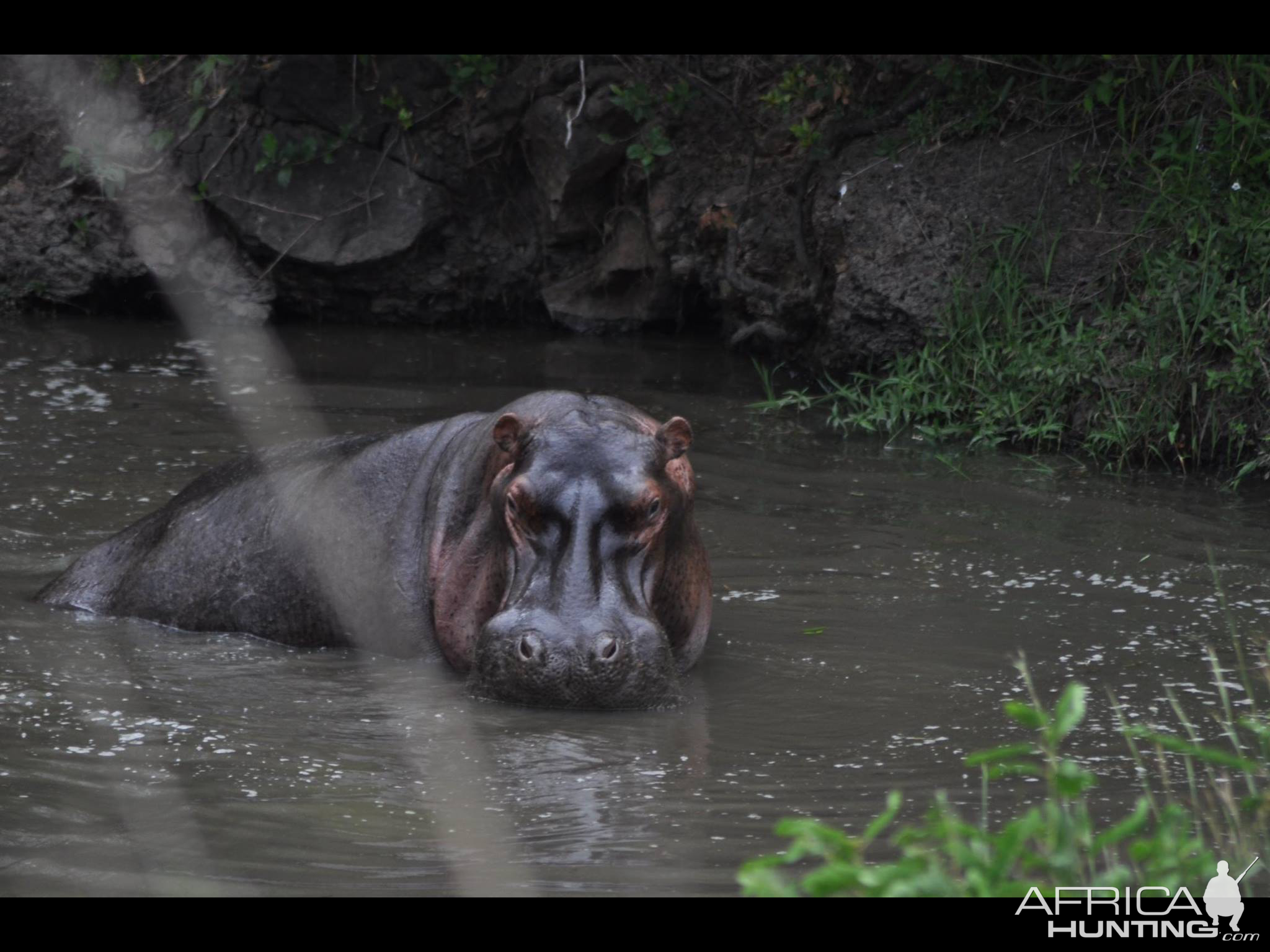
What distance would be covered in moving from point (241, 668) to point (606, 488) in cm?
126

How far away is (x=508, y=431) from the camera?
4.82 meters

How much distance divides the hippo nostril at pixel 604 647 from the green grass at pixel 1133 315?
3743mm

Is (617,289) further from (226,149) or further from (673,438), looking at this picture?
(673,438)

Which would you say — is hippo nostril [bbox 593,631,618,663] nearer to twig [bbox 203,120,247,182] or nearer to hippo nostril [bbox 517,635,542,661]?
hippo nostril [bbox 517,635,542,661]

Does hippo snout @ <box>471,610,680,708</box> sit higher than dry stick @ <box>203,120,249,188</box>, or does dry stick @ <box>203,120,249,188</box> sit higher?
dry stick @ <box>203,120,249,188</box>

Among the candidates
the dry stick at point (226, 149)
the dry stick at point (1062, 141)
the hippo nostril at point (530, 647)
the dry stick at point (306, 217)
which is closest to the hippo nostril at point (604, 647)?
the hippo nostril at point (530, 647)

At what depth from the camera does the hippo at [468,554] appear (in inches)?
178

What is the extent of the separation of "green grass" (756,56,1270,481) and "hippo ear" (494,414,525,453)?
3.58 meters

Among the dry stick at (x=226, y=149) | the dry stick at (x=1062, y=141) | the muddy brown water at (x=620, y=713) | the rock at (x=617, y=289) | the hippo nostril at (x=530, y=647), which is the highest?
the dry stick at (x=1062, y=141)

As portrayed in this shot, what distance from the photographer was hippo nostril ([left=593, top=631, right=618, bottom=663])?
4.44m
